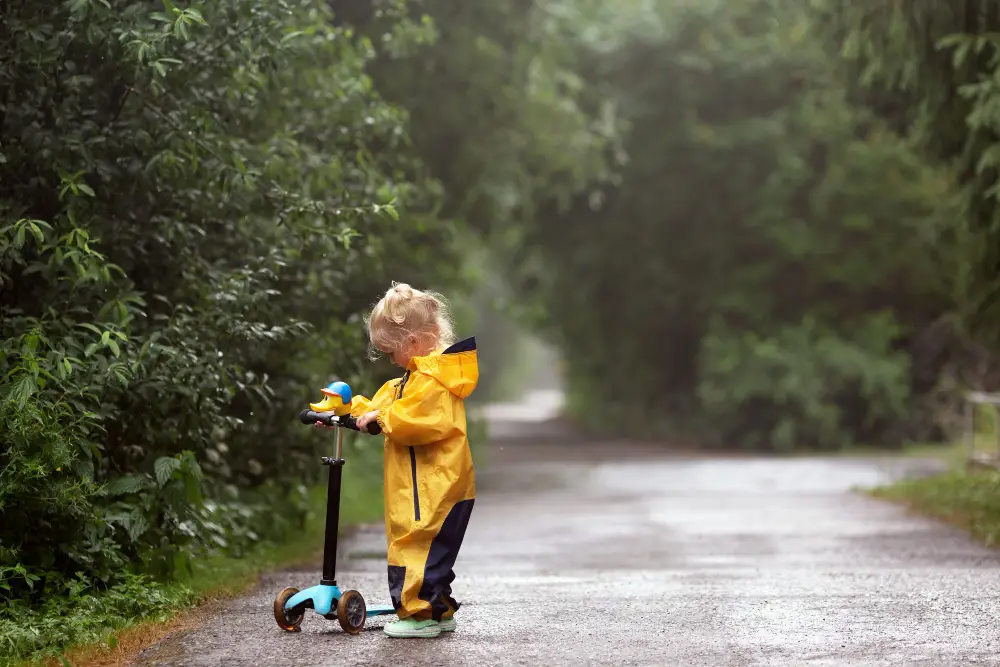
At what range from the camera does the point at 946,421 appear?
25.7m

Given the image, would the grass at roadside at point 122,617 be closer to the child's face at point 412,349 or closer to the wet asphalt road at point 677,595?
the wet asphalt road at point 677,595

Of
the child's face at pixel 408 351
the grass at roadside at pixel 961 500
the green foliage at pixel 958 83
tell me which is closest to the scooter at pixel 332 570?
the child's face at pixel 408 351

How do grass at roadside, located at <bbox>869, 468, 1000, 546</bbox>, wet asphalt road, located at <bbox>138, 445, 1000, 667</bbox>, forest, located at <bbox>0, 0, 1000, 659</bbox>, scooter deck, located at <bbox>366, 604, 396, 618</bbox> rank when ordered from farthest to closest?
1. grass at roadside, located at <bbox>869, 468, 1000, 546</bbox>
2. forest, located at <bbox>0, 0, 1000, 659</bbox>
3. scooter deck, located at <bbox>366, 604, 396, 618</bbox>
4. wet asphalt road, located at <bbox>138, 445, 1000, 667</bbox>

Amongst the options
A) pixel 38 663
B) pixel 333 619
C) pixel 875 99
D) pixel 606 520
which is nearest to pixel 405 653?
pixel 333 619

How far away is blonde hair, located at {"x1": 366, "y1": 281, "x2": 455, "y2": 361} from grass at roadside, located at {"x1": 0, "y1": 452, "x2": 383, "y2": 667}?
1767 mm

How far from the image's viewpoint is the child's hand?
6449 mm

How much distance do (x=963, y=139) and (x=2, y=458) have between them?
846cm

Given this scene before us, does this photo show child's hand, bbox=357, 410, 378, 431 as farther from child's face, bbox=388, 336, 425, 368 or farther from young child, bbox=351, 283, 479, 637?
child's face, bbox=388, 336, 425, 368

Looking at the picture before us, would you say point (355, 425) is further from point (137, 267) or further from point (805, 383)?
point (805, 383)

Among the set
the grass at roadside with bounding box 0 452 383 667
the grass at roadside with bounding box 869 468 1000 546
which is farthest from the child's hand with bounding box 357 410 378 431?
the grass at roadside with bounding box 869 468 1000 546

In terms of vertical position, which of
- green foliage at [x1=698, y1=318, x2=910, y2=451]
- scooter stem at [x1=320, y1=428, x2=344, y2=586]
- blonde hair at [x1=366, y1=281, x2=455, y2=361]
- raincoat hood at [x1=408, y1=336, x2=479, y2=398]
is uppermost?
blonde hair at [x1=366, y1=281, x2=455, y2=361]

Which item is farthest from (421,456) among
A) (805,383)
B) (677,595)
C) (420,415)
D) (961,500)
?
(805,383)

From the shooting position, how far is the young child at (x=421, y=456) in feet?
21.3

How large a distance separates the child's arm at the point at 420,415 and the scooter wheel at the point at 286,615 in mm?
922
